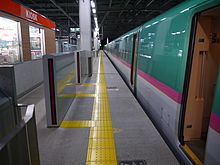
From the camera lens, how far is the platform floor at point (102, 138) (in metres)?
2.74

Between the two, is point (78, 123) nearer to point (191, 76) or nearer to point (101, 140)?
point (101, 140)

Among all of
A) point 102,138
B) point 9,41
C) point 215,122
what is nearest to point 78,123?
point 102,138

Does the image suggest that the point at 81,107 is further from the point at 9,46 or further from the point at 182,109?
the point at 9,46

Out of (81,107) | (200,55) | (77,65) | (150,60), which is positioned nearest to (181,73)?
(200,55)

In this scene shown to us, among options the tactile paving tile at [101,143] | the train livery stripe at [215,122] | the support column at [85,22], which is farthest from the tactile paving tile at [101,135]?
the support column at [85,22]

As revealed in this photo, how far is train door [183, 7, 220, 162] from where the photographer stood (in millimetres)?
2358

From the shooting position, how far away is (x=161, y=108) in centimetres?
323

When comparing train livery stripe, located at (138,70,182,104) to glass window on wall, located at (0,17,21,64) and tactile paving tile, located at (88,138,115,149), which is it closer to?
tactile paving tile, located at (88,138,115,149)

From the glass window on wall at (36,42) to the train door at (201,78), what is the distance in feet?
22.0

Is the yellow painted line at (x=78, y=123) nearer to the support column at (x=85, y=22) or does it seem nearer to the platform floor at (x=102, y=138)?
the platform floor at (x=102, y=138)

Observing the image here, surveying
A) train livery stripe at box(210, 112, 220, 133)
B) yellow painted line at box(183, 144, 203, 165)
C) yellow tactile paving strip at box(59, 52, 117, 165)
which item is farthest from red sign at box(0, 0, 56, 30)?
train livery stripe at box(210, 112, 220, 133)

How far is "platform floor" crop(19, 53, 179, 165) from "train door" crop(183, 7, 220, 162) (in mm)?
444

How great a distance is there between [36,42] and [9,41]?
7.48ft

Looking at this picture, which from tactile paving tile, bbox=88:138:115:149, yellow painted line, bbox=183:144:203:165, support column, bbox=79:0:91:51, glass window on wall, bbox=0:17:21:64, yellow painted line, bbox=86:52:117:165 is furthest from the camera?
support column, bbox=79:0:91:51
